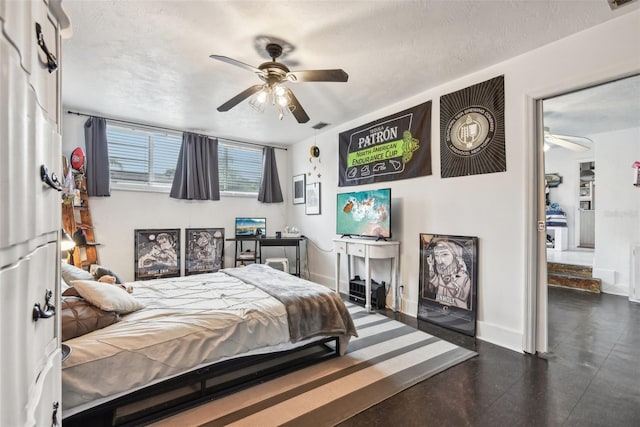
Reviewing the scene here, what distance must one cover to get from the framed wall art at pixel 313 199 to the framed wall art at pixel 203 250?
5.13 ft

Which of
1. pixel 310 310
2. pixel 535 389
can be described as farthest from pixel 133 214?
pixel 535 389

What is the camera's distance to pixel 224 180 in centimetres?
537

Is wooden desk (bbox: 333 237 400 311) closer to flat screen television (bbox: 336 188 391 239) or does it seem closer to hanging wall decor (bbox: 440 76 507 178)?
flat screen television (bbox: 336 188 391 239)

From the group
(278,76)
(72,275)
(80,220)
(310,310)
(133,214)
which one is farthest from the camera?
(133,214)

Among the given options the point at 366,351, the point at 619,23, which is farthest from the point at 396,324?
the point at 619,23

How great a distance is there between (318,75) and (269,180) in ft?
11.6

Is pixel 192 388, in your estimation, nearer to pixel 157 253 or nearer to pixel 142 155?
pixel 157 253

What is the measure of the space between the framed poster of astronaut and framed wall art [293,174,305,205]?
2.68 metres

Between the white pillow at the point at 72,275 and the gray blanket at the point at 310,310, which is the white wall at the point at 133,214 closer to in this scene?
the white pillow at the point at 72,275

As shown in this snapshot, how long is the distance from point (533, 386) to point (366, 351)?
1205 millimetres

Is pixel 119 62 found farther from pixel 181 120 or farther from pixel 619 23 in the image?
pixel 619 23

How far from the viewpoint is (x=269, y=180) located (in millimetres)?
5672

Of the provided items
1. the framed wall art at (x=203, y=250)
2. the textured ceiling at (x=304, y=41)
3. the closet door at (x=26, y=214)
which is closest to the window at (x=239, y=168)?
the framed wall art at (x=203, y=250)

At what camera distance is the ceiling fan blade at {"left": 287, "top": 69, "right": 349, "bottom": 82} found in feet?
7.33
